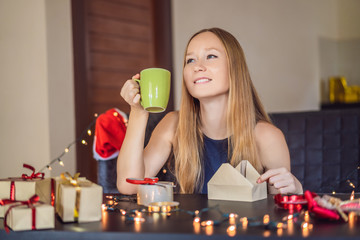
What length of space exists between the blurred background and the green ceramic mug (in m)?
1.50

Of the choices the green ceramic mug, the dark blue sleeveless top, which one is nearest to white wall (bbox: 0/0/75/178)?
the dark blue sleeveless top

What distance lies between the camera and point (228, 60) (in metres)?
1.42

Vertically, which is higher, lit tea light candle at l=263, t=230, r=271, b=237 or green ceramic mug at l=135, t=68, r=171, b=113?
green ceramic mug at l=135, t=68, r=171, b=113

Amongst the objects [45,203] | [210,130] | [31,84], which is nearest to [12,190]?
[45,203]

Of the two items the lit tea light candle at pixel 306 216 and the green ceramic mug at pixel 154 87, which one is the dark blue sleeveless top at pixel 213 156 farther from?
the lit tea light candle at pixel 306 216

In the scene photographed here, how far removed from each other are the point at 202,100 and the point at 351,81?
4617 millimetres

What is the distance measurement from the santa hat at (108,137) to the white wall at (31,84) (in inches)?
28.4

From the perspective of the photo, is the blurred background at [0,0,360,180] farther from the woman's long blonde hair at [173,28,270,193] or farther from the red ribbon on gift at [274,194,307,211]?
the red ribbon on gift at [274,194,307,211]

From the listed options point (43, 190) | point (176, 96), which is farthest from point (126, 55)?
point (43, 190)

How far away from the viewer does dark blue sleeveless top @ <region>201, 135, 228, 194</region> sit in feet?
4.82

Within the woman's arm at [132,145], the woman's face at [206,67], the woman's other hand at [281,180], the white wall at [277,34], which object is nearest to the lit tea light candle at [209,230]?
the woman's other hand at [281,180]

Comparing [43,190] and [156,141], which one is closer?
[43,190]

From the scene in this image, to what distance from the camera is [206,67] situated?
1.34 m

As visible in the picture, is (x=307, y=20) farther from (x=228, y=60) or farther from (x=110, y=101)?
(x=228, y=60)
